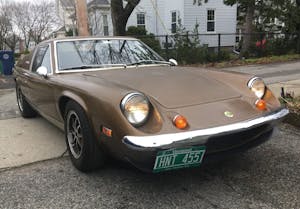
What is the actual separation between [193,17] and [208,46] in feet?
19.5

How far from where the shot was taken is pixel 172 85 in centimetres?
312

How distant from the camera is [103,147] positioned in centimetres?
289

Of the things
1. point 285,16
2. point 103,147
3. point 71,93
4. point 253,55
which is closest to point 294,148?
point 103,147

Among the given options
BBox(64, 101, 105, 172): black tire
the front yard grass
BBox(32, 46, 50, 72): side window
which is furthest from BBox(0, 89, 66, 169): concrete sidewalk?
the front yard grass

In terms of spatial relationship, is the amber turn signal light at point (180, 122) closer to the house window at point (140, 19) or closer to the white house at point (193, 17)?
the white house at point (193, 17)

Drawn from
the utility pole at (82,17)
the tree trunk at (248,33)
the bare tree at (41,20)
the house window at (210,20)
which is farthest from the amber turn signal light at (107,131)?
the bare tree at (41,20)

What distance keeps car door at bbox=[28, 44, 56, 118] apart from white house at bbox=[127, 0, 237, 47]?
17.7 meters

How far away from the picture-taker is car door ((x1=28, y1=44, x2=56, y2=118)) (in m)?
3.93

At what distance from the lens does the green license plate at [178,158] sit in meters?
2.51

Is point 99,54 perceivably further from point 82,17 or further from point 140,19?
point 140,19

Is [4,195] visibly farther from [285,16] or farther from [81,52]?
[285,16]

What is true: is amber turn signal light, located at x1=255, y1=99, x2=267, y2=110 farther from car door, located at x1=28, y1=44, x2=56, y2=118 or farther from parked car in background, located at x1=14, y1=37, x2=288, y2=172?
car door, located at x1=28, y1=44, x2=56, y2=118

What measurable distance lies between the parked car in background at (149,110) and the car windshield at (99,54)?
1 cm

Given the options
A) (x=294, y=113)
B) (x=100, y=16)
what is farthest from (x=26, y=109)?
(x=100, y=16)
